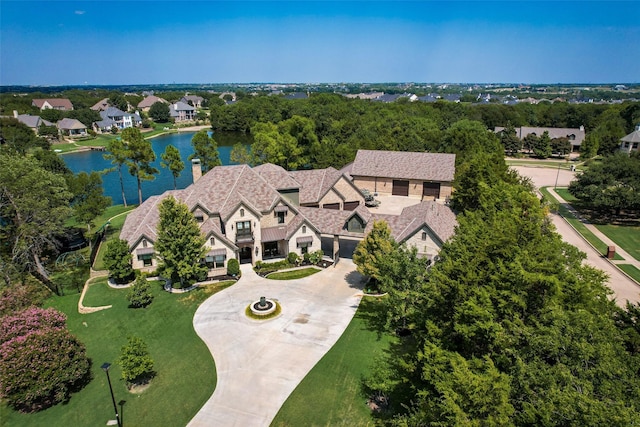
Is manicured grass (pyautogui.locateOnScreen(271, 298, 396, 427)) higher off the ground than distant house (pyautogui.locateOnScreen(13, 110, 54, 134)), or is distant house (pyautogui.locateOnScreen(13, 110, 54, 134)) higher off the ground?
distant house (pyautogui.locateOnScreen(13, 110, 54, 134))

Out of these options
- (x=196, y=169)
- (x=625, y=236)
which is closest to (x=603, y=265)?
(x=625, y=236)

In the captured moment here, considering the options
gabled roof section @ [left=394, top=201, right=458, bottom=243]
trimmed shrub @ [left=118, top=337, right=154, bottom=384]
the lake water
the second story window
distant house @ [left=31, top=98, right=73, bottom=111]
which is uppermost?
distant house @ [left=31, top=98, right=73, bottom=111]

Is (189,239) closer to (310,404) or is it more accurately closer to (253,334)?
(253,334)

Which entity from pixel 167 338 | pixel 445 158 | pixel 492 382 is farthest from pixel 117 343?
pixel 445 158

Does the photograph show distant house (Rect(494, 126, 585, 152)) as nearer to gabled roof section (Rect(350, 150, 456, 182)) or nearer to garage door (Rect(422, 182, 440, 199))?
gabled roof section (Rect(350, 150, 456, 182))

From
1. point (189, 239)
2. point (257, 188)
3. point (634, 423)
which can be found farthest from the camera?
point (257, 188)

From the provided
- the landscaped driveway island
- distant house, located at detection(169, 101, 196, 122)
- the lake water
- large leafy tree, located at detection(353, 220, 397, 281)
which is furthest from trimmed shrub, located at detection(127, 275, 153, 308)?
distant house, located at detection(169, 101, 196, 122)

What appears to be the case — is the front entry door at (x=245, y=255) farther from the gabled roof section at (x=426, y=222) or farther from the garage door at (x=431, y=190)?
the garage door at (x=431, y=190)

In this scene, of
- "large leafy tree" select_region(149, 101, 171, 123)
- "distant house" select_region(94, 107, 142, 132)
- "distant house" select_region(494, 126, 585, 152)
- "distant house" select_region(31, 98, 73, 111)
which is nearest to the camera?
"distant house" select_region(494, 126, 585, 152)
